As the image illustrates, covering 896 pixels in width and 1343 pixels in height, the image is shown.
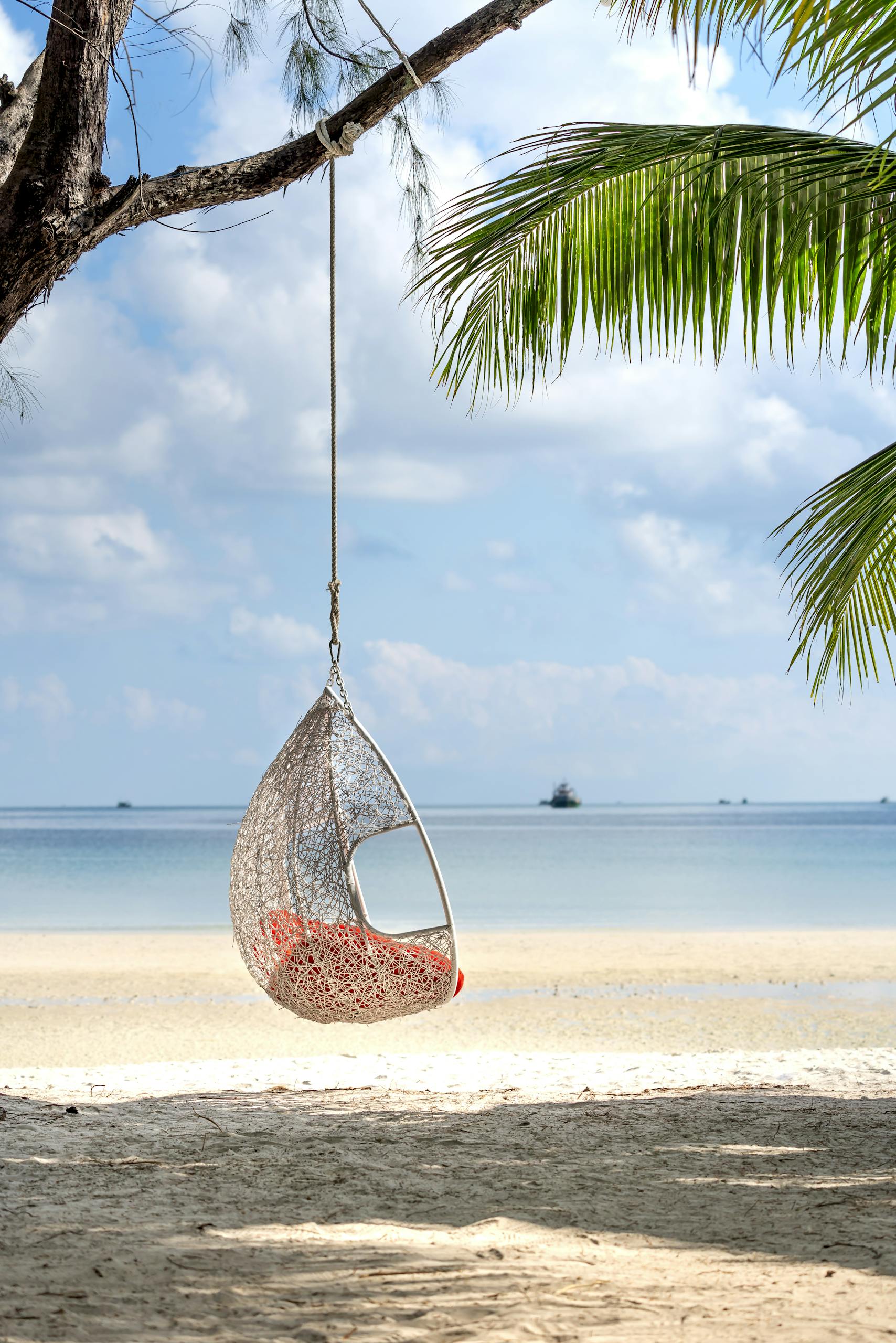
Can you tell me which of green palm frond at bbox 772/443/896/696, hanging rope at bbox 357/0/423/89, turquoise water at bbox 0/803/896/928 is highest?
hanging rope at bbox 357/0/423/89

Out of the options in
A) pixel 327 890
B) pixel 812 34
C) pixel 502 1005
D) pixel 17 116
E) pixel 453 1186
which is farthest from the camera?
pixel 502 1005

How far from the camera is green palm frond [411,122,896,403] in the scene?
9.51 feet

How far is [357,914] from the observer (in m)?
3.27

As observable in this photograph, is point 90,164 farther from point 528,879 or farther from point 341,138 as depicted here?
point 528,879

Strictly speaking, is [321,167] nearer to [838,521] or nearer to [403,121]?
[403,121]

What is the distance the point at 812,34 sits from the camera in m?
1.91

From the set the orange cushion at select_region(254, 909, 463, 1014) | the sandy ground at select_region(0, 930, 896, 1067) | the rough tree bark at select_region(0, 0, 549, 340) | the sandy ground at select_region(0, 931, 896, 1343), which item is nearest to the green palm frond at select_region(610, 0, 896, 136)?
the rough tree bark at select_region(0, 0, 549, 340)

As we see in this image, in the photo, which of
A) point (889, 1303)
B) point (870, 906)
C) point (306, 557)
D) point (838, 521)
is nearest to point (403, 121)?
point (838, 521)

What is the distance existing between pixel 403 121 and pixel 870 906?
37.8ft

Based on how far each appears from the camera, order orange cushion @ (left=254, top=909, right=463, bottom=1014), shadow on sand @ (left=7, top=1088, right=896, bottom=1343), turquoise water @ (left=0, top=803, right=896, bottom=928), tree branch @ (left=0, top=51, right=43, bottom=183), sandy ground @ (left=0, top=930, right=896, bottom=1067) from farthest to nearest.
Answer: turquoise water @ (left=0, top=803, right=896, bottom=928) → sandy ground @ (left=0, top=930, right=896, bottom=1067) → tree branch @ (left=0, top=51, right=43, bottom=183) → orange cushion @ (left=254, top=909, right=463, bottom=1014) → shadow on sand @ (left=7, top=1088, right=896, bottom=1343)

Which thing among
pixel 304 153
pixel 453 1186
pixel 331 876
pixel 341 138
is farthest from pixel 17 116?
pixel 453 1186

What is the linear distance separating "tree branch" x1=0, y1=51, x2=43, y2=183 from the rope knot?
1036mm

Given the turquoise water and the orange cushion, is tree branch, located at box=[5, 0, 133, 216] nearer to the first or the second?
the orange cushion

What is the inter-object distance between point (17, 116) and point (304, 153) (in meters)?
1.11
